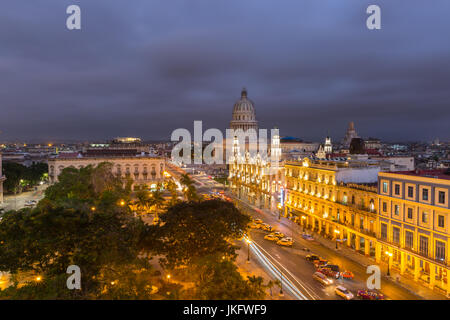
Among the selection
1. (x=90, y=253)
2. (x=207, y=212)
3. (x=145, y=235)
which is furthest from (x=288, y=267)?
(x=90, y=253)

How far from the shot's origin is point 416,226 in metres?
33.8

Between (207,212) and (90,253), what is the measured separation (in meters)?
10.7

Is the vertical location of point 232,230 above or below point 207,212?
below

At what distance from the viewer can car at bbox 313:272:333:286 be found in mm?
32844

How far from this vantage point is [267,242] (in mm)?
47438

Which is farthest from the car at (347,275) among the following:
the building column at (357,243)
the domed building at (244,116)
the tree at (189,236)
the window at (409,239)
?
the domed building at (244,116)

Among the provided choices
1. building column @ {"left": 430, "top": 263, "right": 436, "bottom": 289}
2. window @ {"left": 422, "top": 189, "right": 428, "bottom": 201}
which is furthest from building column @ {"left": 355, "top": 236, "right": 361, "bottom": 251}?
window @ {"left": 422, "top": 189, "right": 428, "bottom": 201}

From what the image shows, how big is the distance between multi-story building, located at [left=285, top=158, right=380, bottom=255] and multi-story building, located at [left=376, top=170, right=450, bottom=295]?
8.59 ft

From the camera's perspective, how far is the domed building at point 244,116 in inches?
6585

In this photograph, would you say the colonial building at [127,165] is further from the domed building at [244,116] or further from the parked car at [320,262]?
the domed building at [244,116]

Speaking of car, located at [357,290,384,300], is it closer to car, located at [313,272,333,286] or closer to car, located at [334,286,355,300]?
car, located at [334,286,355,300]
